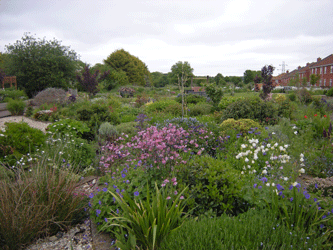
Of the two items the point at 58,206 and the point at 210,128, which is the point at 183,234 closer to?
the point at 58,206

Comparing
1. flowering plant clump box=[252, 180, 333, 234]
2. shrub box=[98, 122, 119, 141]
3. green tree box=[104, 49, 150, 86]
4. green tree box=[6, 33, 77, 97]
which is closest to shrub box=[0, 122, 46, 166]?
shrub box=[98, 122, 119, 141]

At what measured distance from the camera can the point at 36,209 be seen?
107 inches

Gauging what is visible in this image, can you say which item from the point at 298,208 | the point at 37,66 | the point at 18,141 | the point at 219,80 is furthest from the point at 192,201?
the point at 219,80

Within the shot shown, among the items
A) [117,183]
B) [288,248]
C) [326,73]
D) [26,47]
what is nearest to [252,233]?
[288,248]

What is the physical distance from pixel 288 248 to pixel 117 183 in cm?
216

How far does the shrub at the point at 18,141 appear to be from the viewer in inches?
182

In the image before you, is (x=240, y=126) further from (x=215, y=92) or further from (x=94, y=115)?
(x=215, y=92)

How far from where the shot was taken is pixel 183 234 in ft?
6.85

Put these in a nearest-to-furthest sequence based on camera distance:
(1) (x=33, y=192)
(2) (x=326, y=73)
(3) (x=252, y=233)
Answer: (3) (x=252, y=233) → (1) (x=33, y=192) → (2) (x=326, y=73)

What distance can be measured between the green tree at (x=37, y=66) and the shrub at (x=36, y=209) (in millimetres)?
22128

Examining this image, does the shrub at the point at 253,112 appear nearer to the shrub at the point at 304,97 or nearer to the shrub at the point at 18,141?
the shrub at the point at 18,141

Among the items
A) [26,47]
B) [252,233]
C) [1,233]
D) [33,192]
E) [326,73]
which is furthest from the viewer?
[326,73]

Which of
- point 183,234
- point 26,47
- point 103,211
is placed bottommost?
point 103,211

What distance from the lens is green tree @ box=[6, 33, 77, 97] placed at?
72.2 ft
